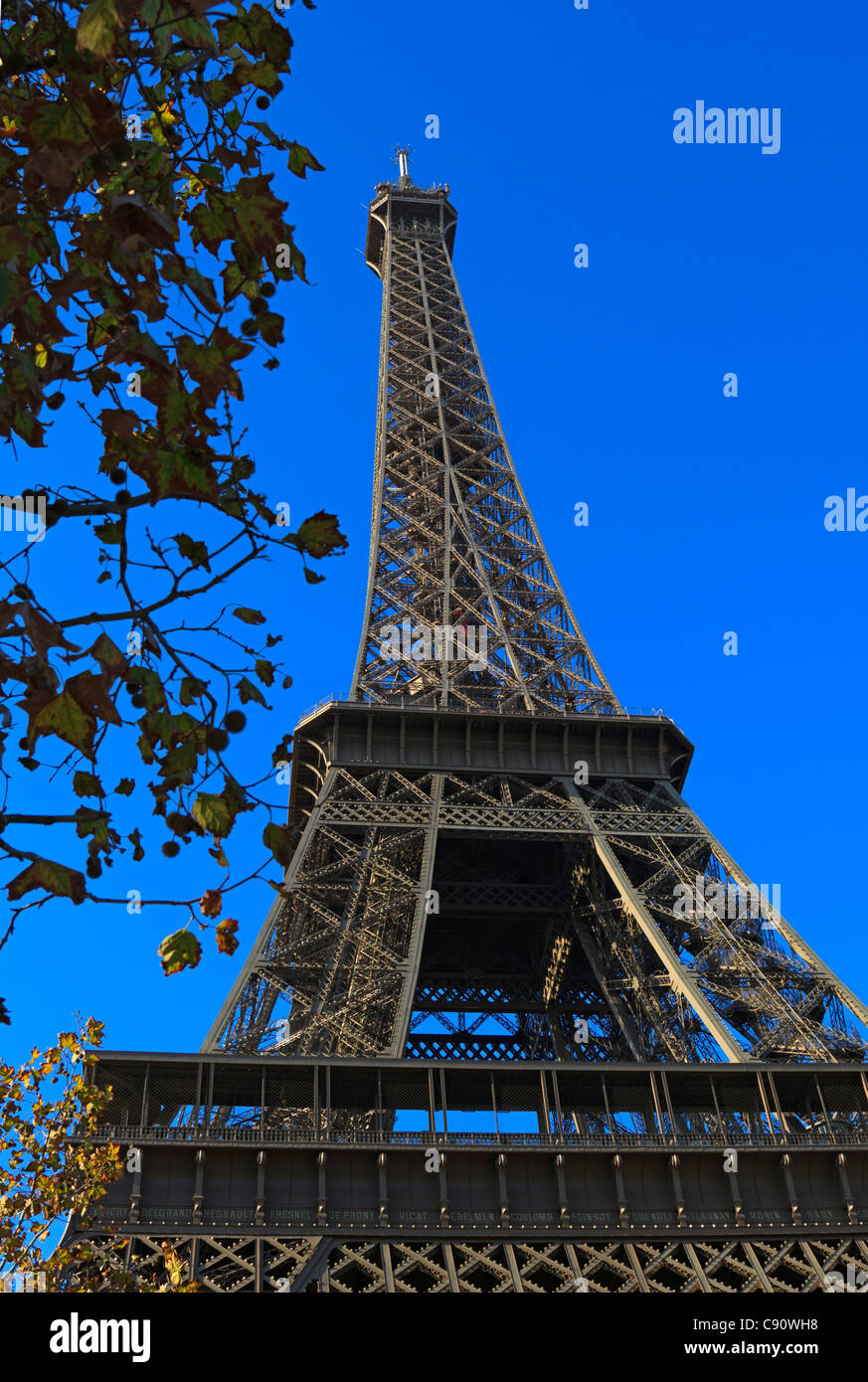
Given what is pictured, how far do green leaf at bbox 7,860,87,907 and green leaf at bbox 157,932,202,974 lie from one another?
2.75 ft

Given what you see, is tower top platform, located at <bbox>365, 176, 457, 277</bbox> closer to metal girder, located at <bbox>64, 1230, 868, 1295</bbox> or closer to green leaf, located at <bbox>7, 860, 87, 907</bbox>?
metal girder, located at <bbox>64, 1230, 868, 1295</bbox>

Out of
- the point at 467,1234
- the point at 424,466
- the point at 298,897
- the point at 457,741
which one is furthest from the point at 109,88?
the point at 424,466

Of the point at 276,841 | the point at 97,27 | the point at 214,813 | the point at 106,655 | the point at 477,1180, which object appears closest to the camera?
the point at 97,27

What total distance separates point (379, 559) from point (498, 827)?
682 inches

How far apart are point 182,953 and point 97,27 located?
4439 mm

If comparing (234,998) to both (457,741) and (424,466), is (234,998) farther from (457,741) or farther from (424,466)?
(424,466)

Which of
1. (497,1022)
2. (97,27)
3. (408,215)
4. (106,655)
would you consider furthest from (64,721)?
(408,215)

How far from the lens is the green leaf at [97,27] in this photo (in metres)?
5.96

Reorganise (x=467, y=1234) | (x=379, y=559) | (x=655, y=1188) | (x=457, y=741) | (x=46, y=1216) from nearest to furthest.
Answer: (x=46, y=1216), (x=467, y=1234), (x=655, y=1188), (x=457, y=741), (x=379, y=559)

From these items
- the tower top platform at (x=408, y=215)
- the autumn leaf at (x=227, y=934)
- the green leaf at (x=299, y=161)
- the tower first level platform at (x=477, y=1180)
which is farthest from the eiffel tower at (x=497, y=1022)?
the tower top platform at (x=408, y=215)

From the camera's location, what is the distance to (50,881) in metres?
6.46

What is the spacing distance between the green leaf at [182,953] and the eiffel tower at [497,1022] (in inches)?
481

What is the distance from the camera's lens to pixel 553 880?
146 feet

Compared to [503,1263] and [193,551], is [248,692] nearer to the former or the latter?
[193,551]
